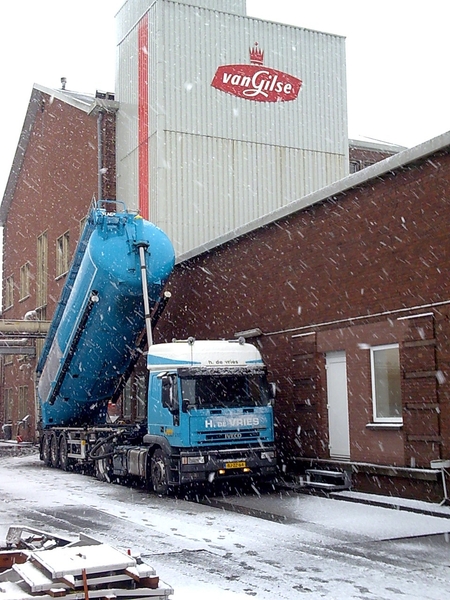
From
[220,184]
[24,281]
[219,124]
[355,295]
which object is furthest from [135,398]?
[24,281]

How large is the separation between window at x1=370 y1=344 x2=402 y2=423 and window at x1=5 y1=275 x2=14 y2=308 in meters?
30.2

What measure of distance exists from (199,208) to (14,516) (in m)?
14.1

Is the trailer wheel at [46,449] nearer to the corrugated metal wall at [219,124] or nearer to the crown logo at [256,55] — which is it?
the corrugated metal wall at [219,124]

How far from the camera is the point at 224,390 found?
15.7m

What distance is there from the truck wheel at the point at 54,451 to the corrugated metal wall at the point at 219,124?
265 inches

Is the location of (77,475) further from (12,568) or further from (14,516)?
(12,568)

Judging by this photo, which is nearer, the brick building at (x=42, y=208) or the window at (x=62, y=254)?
the brick building at (x=42, y=208)

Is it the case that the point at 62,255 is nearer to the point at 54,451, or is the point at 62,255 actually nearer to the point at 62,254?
the point at 62,254

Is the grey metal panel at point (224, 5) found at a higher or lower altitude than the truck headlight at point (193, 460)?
higher

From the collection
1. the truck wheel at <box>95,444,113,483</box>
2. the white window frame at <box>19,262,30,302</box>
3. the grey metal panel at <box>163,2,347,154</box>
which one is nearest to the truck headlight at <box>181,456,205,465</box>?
the truck wheel at <box>95,444,113,483</box>

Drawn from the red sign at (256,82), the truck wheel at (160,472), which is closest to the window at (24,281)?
the red sign at (256,82)

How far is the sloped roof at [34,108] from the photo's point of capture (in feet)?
93.3

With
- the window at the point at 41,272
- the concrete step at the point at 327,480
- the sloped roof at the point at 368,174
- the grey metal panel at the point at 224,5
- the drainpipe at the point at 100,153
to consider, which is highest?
the grey metal panel at the point at 224,5

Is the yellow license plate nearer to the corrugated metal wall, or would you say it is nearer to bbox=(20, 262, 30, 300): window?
the corrugated metal wall
